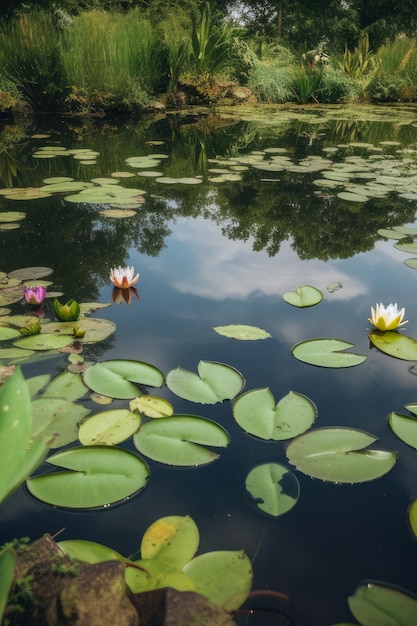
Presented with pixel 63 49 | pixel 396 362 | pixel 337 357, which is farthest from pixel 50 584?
pixel 63 49

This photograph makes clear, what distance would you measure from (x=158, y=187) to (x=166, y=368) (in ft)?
6.56

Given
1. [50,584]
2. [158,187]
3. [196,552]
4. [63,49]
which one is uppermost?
[63,49]

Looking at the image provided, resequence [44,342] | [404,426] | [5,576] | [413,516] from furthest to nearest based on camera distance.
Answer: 1. [44,342]
2. [404,426]
3. [413,516]
4. [5,576]

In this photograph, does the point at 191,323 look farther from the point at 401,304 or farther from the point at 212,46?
the point at 212,46

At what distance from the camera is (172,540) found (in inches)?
31.2

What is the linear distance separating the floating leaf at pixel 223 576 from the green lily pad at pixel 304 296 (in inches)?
40.6

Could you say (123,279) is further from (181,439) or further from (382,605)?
(382,605)

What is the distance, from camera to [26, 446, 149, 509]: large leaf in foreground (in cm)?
86

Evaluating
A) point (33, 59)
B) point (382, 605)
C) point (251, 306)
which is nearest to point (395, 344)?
point (251, 306)

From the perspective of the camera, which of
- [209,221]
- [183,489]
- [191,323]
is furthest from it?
[209,221]

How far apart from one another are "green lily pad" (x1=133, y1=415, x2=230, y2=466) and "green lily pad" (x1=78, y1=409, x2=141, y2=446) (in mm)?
29

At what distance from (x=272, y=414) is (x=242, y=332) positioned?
1.37 ft

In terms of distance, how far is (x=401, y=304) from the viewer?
67.5 inches

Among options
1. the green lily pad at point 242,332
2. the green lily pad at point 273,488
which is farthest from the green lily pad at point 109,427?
the green lily pad at point 242,332
